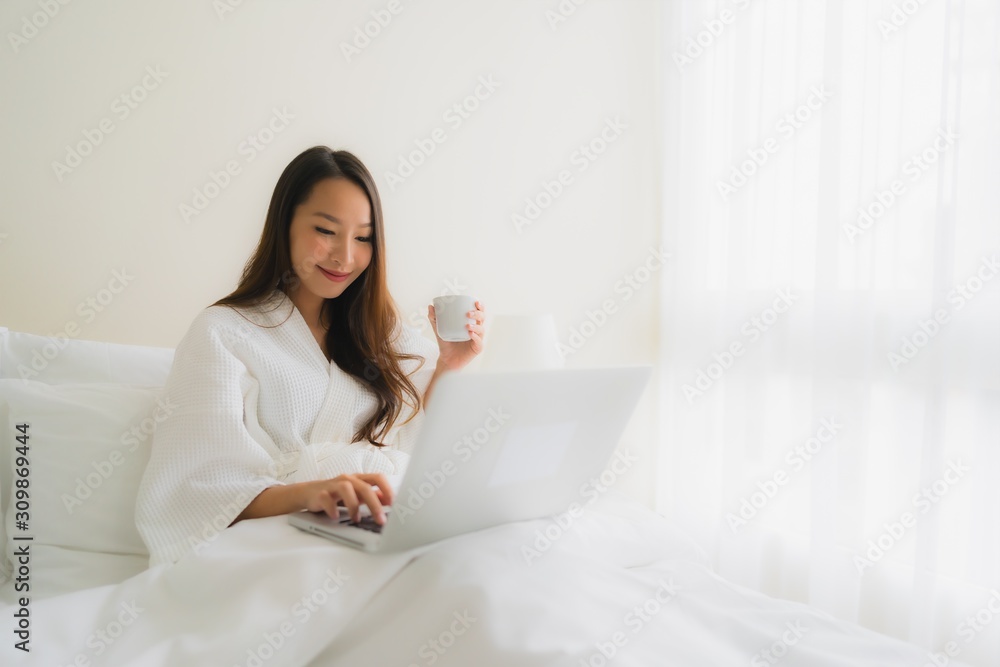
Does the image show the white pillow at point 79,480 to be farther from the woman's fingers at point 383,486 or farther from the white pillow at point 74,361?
the woman's fingers at point 383,486

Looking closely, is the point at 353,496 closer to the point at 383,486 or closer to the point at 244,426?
the point at 383,486

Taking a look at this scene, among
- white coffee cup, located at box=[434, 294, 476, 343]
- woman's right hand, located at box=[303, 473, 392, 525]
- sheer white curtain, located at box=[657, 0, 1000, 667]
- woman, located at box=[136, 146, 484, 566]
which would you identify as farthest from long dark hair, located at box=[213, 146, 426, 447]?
sheer white curtain, located at box=[657, 0, 1000, 667]

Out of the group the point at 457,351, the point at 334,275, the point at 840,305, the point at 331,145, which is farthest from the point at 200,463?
the point at 840,305

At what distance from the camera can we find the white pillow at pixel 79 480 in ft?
4.22

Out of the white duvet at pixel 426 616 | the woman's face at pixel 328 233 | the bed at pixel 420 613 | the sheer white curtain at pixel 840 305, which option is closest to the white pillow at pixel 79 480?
the bed at pixel 420 613

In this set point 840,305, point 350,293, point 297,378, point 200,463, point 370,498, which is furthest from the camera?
point 840,305

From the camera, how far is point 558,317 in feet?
8.64

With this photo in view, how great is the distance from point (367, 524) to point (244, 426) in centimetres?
42

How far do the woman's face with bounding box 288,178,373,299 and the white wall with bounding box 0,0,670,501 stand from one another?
499 millimetres

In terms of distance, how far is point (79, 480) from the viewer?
1354mm

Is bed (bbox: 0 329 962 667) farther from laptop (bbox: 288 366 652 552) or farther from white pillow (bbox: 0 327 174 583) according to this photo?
white pillow (bbox: 0 327 174 583)

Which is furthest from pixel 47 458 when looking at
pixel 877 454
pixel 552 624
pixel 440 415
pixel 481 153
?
pixel 877 454

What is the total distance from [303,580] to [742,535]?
178cm

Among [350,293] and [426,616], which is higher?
[350,293]
